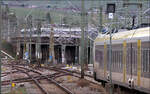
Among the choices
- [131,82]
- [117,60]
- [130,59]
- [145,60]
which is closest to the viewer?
[145,60]

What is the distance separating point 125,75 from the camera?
32.8ft

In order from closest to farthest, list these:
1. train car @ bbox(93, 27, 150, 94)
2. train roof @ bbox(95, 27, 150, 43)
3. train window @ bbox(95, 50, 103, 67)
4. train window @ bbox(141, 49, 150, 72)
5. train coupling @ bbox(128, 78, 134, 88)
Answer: train window @ bbox(141, 49, 150, 72), train car @ bbox(93, 27, 150, 94), train roof @ bbox(95, 27, 150, 43), train coupling @ bbox(128, 78, 134, 88), train window @ bbox(95, 50, 103, 67)

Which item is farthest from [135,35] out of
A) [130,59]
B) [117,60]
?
[117,60]

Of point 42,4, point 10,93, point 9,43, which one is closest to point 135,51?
point 10,93

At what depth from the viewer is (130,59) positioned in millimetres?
9562

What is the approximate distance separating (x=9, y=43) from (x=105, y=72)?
129 feet

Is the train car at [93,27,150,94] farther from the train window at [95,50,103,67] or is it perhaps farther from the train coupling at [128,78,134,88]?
the train window at [95,50,103,67]

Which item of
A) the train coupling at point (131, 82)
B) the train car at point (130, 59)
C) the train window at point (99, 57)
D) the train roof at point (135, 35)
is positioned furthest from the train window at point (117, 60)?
the train window at point (99, 57)

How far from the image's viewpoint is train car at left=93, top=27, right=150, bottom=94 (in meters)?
8.66

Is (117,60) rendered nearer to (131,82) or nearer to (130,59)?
(130,59)

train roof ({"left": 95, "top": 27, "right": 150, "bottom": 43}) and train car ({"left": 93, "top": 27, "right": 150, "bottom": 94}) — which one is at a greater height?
train roof ({"left": 95, "top": 27, "right": 150, "bottom": 43})

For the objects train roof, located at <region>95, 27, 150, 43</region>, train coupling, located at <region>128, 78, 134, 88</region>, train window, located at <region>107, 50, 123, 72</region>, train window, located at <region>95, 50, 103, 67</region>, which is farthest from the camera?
train window, located at <region>95, 50, 103, 67</region>

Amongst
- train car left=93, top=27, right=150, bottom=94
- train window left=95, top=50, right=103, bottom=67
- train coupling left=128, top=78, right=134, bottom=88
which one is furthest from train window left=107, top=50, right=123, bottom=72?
train window left=95, top=50, right=103, bottom=67

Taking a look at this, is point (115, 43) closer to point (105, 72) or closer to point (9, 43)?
point (105, 72)
